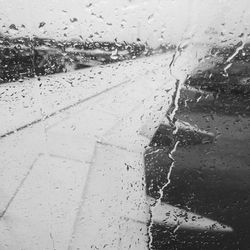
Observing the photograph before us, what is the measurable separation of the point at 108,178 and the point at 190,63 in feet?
2.89

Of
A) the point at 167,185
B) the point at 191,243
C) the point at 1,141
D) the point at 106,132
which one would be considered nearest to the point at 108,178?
the point at 106,132

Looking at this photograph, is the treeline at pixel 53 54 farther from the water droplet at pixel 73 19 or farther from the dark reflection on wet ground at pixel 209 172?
the dark reflection on wet ground at pixel 209 172

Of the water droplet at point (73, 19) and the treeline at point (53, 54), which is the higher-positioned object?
the water droplet at point (73, 19)

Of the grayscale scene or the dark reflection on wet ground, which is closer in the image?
the grayscale scene

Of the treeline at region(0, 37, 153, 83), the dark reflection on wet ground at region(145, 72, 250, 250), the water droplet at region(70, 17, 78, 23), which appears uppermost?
the water droplet at region(70, 17, 78, 23)

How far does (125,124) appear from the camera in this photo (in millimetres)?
1922

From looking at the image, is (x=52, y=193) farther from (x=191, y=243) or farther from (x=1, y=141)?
(x=191, y=243)

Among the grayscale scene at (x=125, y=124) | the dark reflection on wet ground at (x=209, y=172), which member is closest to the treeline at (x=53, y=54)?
the grayscale scene at (x=125, y=124)

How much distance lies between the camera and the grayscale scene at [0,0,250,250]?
157cm

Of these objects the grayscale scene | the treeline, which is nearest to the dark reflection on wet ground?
the grayscale scene

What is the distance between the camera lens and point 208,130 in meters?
2.17

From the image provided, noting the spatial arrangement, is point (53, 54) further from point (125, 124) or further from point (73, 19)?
point (125, 124)

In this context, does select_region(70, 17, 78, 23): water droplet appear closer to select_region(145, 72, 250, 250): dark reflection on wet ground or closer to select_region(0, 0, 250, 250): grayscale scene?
select_region(0, 0, 250, 250): grayscale scene

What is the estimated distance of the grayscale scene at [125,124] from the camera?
1567 mm
